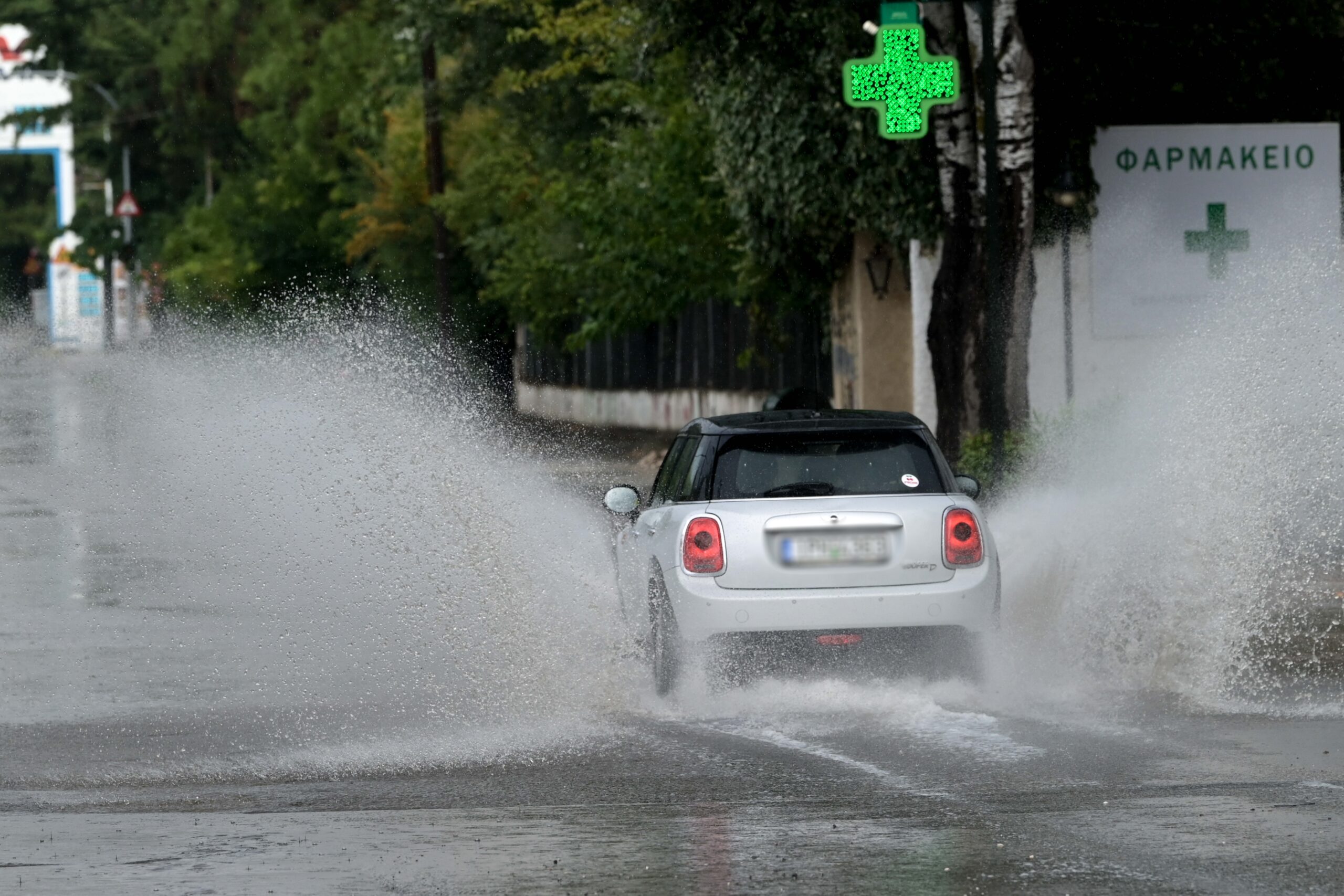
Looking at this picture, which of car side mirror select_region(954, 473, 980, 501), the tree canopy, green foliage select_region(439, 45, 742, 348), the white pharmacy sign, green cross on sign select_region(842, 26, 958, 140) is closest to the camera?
car side mirror select_region(954, 473, 980, 501)

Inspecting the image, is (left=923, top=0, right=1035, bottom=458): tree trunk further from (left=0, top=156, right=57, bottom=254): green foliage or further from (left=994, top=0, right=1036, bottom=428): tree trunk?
(left=0, top=156, right=57, bottom=254): green foliage

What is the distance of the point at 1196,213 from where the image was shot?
968 inches

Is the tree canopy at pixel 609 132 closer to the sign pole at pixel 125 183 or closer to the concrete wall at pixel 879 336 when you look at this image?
the concrete wall at pixel 879 336

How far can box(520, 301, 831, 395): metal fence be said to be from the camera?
108 feet

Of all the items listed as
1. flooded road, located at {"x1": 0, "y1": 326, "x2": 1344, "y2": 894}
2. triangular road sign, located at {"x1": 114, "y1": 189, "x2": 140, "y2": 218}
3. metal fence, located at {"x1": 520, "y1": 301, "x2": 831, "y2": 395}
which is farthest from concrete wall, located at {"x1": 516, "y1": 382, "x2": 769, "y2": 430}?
triangular road sign, located at {"x1": 114, "y1": 189, "x2": 140, "y2": 218}

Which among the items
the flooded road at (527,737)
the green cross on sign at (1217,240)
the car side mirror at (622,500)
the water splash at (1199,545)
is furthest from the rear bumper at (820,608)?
the green cross on sign at (1217,240)

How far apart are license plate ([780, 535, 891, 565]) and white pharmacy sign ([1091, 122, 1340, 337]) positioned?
14.6m

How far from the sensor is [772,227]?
27.0 metres

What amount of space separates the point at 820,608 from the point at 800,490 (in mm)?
599

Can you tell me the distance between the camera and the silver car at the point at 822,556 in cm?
1033

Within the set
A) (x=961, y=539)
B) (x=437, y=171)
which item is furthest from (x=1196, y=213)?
(x=437, y=171)

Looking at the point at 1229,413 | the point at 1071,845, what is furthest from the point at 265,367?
the point at 1071,845

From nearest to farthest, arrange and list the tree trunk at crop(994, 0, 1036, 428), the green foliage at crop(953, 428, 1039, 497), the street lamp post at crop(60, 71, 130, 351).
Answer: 1. the green foliage at crop(953, 428, 1039, 497)
2. the tree trunk at crop(994, 0, 1036, 428)
3. the street lamp post at crop(60, 71, 130, 351)

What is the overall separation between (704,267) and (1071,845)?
2479cm
